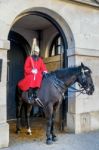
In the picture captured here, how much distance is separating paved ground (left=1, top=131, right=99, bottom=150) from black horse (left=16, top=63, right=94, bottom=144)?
0.23 metres

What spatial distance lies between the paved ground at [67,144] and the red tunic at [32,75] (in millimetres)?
1356

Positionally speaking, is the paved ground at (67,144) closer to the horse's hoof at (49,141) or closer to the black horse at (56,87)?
the horse's hoof at (49,141)

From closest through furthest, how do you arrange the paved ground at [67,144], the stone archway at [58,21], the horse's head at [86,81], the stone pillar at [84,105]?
the paved ground at [67,144] → the horse's head at [86,81] → the stone archway at [58,21] → the stone pillar at [84,105]

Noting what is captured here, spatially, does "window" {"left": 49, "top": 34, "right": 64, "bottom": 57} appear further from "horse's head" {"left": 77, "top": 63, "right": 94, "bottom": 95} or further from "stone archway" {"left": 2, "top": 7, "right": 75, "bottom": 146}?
"horse's head" {"left": 77, "top": 63, "right": 94, "bottom": 95}

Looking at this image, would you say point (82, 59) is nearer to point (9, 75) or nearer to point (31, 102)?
point (31, 102)

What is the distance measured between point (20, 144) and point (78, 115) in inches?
78.8

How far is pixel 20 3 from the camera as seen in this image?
7031 millimetres

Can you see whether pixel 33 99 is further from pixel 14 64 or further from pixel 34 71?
pixel 14 64

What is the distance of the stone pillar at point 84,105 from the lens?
26.7 feet

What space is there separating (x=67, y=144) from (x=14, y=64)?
4.60m

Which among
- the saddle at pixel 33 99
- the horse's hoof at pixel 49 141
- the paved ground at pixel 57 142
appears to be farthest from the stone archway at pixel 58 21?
the horse's hoof at pixel 49 141

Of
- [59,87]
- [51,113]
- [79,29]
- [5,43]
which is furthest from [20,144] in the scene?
[79,29]

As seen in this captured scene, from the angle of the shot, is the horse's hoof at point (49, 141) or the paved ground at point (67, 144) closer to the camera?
the paved ground at point (67, 144)

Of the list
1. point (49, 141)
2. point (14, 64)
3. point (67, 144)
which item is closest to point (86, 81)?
point (67, 144)
